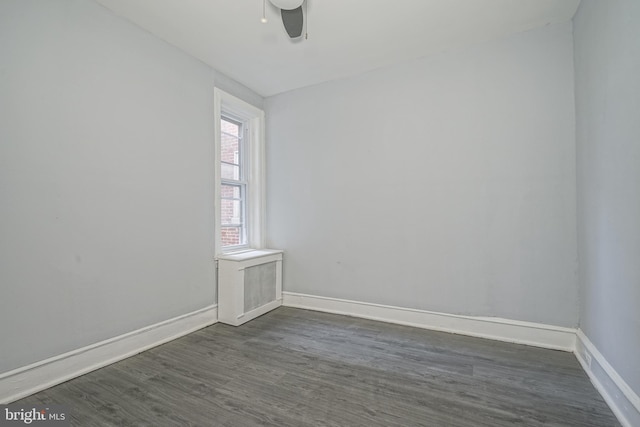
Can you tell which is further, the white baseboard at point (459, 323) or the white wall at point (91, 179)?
the white baseboard at point (459, 323)

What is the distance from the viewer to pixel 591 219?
6.76ft

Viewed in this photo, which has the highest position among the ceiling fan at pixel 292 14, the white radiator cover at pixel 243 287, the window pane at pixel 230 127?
the ceiling fan at pixel 292 14

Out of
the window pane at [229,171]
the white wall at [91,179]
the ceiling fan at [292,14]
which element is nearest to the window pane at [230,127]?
the window pane at [229,171]

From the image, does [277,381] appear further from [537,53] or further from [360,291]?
[537,53]

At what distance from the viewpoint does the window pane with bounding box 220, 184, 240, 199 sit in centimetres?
351

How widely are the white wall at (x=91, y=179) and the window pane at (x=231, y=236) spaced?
1.76ft

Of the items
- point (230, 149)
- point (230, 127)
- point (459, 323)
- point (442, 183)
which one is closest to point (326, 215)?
point (442, 183)

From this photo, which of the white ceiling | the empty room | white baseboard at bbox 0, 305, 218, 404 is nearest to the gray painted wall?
the empty room

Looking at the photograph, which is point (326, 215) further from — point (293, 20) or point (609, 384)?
point (609, 384)

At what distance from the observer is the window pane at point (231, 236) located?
3.50m

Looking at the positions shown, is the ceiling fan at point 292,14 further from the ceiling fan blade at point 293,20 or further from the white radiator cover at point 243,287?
the white radiator cover at point 243,287

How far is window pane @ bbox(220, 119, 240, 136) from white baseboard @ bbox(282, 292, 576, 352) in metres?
2.21

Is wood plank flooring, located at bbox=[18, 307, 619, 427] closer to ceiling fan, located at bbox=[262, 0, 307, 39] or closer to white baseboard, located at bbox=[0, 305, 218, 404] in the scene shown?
white baseboard, located at bbox=[0, 305, 218, 404]

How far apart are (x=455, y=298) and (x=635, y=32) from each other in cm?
219
